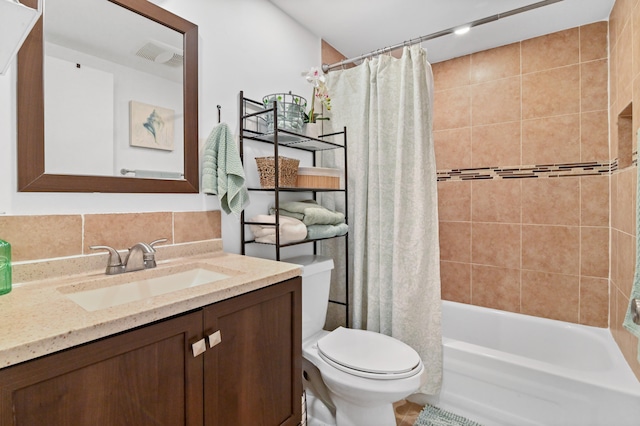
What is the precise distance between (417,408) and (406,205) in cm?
120

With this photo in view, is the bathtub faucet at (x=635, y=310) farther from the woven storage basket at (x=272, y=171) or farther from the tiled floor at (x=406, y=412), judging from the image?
the woven storage basket at (x=272, y=171)

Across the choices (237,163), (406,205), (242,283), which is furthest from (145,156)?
(406,205)

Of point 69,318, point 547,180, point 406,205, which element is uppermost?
point 547,180

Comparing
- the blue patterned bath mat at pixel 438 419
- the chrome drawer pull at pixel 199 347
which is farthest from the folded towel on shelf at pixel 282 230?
the blue patterned bath mat at pixel 438 419

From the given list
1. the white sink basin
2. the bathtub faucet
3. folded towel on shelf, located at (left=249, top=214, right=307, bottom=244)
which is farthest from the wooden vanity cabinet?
the bathtub faucet

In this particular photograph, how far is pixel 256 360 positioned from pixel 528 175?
2.25 m

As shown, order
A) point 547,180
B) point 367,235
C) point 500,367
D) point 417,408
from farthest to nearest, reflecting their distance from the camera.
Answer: point 547,180 < point 367,235 < point 417,408 < point 500,367

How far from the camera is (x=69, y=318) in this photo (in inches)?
27.7

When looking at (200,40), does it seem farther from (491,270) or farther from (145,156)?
(491,270)

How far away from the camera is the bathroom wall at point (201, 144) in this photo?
992mm

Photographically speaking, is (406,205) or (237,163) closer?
(237,163)

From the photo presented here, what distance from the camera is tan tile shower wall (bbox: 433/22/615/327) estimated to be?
2.09 meters

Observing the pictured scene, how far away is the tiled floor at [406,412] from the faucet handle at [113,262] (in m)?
1.61

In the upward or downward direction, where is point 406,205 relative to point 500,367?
upward
